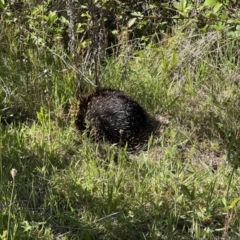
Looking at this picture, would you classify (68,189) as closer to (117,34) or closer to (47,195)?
(47,195)

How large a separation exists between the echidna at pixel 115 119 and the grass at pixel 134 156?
11 centimetres

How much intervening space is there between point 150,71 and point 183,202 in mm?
1695

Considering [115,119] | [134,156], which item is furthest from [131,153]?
[115,119]

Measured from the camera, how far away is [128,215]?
2.80 m

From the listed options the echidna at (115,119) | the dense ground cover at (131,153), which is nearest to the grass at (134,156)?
the dense ground cover at (131,153)

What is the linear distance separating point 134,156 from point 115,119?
39 cm

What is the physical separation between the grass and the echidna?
0.37ft

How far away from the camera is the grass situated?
2738mm

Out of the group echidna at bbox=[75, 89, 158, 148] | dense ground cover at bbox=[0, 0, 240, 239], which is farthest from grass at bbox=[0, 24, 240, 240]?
echidna at bbox=[75, 89, 158, 148]

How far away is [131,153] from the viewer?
3549 mm

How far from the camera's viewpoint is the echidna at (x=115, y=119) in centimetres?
365

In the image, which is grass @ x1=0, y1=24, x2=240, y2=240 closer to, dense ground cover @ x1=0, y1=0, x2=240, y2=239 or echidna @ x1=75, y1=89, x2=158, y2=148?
dense ground cover @ x1=0, y1=0, x2=240, y2=239

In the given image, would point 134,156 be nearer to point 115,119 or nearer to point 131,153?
point 131,153

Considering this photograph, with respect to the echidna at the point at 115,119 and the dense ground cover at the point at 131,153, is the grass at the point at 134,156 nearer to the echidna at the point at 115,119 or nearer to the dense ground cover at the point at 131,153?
the dense ground cover at the point at 131,153
